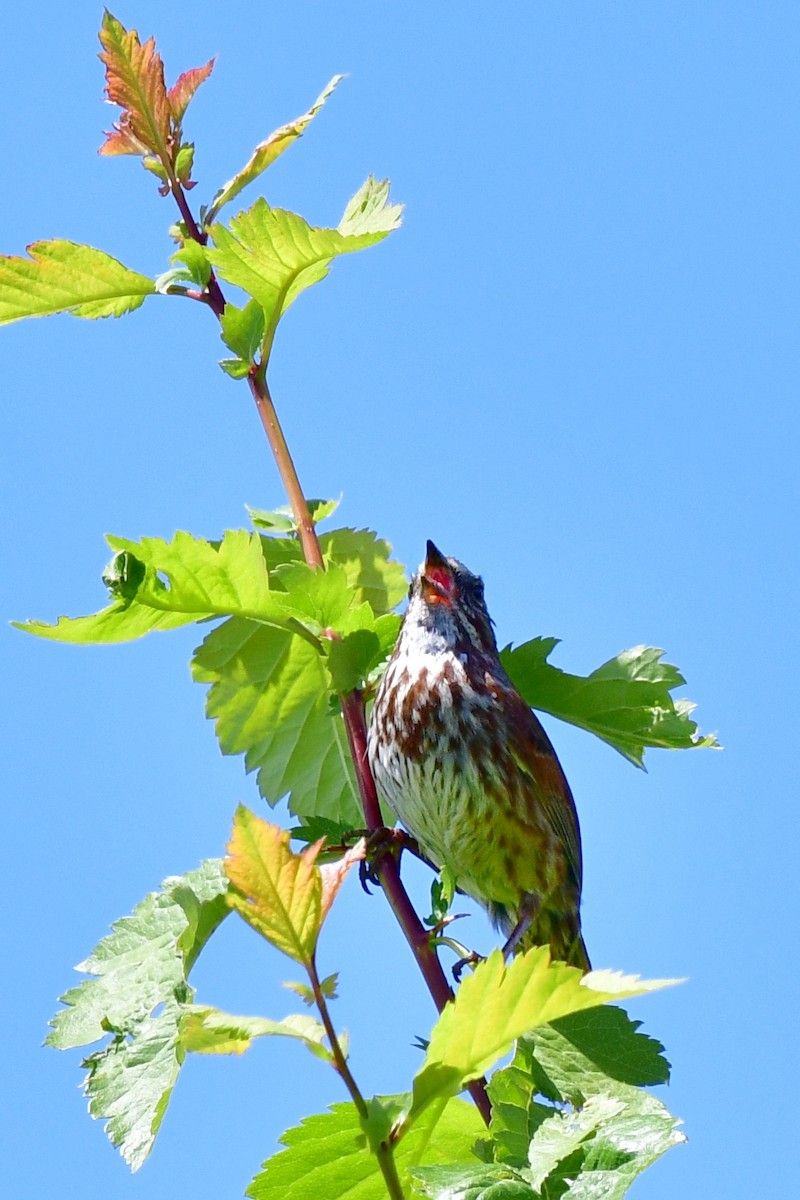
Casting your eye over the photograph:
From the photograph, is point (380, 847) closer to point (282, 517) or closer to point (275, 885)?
point (282, 517)

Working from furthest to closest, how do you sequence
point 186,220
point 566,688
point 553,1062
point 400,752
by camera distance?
point 400,752, point 566,688, point 186,220, point 553,1062

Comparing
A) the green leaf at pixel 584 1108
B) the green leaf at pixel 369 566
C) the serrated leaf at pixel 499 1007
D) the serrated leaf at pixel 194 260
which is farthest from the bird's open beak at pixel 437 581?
the serrated leaf at pixel 499 1007

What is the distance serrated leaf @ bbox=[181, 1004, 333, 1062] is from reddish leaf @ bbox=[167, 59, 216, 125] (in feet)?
7.24

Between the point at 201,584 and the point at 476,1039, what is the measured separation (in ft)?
4.20

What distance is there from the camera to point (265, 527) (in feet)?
11.1

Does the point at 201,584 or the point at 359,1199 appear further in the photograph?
the point at 201,584

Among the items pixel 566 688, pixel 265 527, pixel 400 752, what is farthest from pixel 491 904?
pixel 265 527

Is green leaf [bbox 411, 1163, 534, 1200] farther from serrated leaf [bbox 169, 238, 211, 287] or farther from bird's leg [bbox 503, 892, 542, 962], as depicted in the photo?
bird's leg [bbox 503, 892, 542, 962]

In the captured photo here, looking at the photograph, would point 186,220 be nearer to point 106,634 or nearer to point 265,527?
point 265,527

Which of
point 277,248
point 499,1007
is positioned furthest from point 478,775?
point 499,1007

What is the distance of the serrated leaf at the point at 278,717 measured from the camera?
3400 mm

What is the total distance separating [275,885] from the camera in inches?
76.2

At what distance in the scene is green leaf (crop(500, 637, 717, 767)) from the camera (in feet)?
11.5

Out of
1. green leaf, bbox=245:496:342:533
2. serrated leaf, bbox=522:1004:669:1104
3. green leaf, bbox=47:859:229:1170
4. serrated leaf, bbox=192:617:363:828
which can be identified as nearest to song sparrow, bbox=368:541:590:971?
serrated leaf, bbox=192:617:363:828
